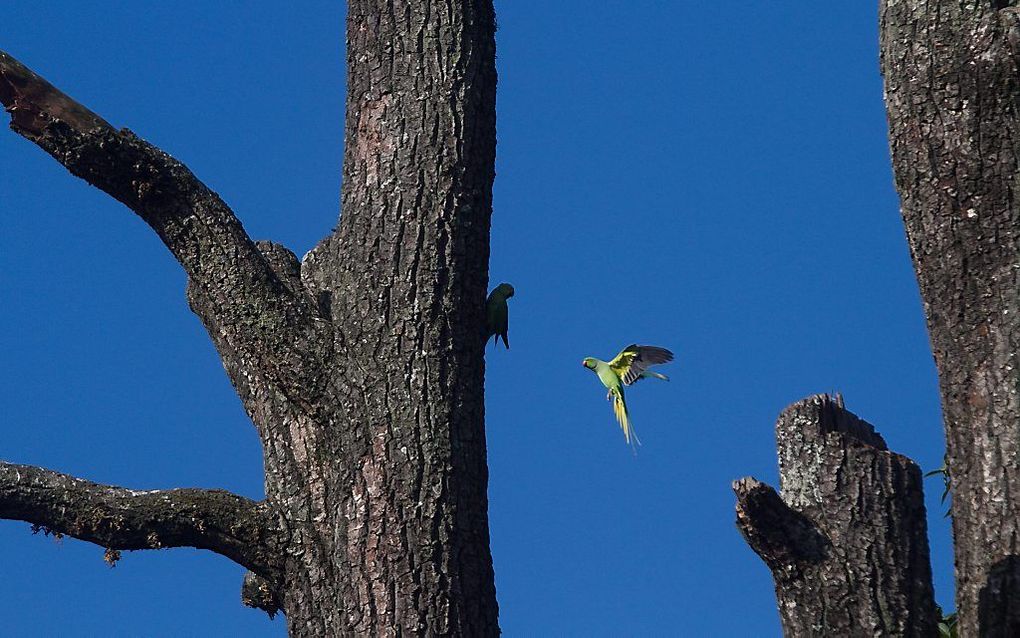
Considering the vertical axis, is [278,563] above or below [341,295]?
below

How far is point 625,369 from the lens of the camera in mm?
5699

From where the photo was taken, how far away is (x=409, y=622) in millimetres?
4070

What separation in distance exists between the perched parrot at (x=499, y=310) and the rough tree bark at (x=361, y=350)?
2.60ft

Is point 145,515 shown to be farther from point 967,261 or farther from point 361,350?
point 967,261

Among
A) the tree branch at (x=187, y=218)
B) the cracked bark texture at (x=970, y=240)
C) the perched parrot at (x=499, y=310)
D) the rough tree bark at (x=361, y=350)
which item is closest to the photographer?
the cracked bark texture at (x=970, y=240)

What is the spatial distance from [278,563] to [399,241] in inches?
53.3

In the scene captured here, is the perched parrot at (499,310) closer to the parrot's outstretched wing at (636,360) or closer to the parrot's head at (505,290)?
the parrot's head at (505,290)

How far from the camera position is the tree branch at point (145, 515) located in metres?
4.54

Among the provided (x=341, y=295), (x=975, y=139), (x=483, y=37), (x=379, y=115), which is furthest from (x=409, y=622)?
(x=975, y=139)

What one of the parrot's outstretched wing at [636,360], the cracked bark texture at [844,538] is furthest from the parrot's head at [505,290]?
the cracked bark texture at [844,538]

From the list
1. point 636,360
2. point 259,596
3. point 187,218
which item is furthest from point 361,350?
point 636,360

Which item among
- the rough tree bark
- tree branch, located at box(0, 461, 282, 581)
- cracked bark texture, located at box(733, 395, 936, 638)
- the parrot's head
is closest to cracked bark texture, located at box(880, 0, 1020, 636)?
cracked bark texture, located at box(733, 395, 936, 638)

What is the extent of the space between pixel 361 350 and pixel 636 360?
171cm

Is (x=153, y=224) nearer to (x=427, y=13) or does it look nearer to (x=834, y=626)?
(x=427, y=13)
